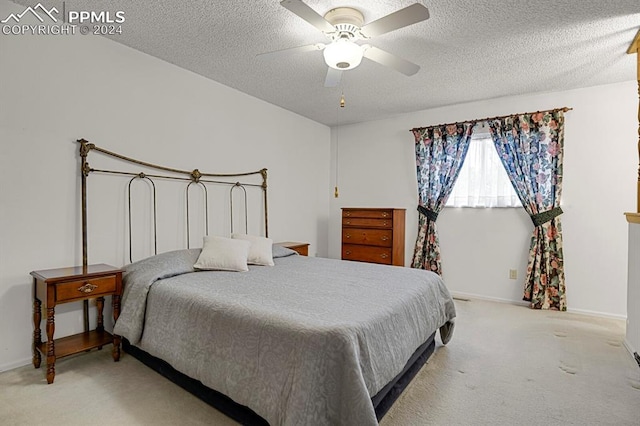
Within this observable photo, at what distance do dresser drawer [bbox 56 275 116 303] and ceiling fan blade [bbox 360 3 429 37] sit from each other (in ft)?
7.97

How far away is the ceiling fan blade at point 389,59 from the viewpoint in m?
2.31

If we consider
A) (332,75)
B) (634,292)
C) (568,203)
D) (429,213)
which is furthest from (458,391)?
(568,203)

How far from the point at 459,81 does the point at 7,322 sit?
14.5ft

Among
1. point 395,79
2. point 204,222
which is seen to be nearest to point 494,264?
point 395,79

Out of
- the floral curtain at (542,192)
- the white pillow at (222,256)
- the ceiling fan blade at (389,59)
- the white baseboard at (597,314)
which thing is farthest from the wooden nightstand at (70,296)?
the white baseboard at (597,314)

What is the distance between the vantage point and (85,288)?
2.22 meters

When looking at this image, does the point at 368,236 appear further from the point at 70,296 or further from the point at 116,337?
the point at 70,296

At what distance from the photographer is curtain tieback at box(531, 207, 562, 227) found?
3.74 metres

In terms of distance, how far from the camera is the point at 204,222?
353cm

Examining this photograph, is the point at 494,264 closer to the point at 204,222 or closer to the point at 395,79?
the point at 395,79

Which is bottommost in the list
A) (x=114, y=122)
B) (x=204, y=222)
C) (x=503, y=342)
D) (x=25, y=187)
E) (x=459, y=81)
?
(x=503, y=342)

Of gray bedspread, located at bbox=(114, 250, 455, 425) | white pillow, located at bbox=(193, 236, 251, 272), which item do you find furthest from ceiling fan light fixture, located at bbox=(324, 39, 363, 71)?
white pillow, located at bbox=(193, 236, 251, 272)

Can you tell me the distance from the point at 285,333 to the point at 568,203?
12.4 feet

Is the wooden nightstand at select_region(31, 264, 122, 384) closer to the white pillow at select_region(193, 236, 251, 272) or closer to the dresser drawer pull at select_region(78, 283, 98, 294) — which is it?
the dresser drawer pull at select_region(78, 283, 98, 294)
